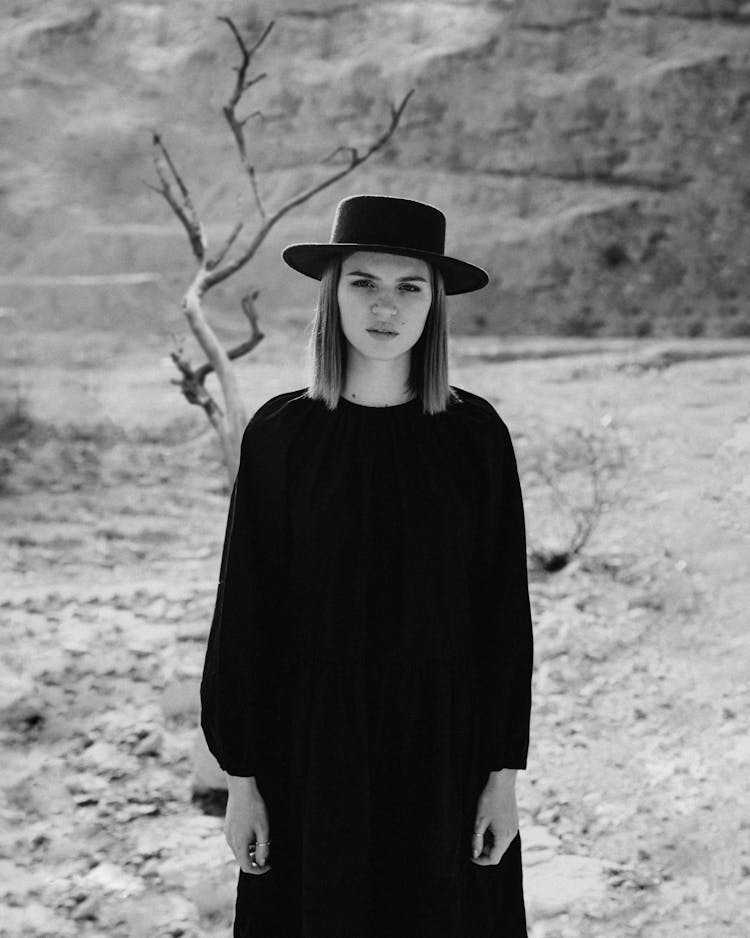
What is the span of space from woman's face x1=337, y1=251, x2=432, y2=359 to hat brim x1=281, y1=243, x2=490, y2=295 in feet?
0.08

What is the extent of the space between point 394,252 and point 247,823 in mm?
973

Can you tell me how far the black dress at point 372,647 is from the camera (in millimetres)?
1590

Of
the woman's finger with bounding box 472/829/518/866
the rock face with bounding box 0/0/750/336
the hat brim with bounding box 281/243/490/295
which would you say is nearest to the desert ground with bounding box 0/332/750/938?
the hat brim with bounding box 281/243/490/295

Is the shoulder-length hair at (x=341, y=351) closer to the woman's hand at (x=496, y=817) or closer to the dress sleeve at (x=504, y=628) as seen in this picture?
the dress sleeve at (x=504, y=628)

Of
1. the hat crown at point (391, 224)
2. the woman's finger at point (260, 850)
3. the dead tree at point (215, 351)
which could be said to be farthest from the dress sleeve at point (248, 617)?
the dead tree at point (215, 351)

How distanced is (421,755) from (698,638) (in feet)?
10.9

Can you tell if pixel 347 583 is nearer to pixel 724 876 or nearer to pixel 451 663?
pixel 451 663

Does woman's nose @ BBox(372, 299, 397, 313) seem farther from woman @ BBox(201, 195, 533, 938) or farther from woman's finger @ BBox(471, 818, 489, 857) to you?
woman's finger @ BBox(471, 818, 489, 857)

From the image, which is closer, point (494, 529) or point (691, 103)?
point (494, 529)

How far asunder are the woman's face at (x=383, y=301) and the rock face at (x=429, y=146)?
15.2m

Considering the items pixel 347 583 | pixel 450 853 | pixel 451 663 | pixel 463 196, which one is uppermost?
pixel 463 196

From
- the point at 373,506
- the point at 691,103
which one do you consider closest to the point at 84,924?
the point at 373,506

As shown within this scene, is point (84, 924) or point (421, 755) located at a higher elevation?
point (421, 755)

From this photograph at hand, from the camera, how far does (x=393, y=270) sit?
5.18 feet
